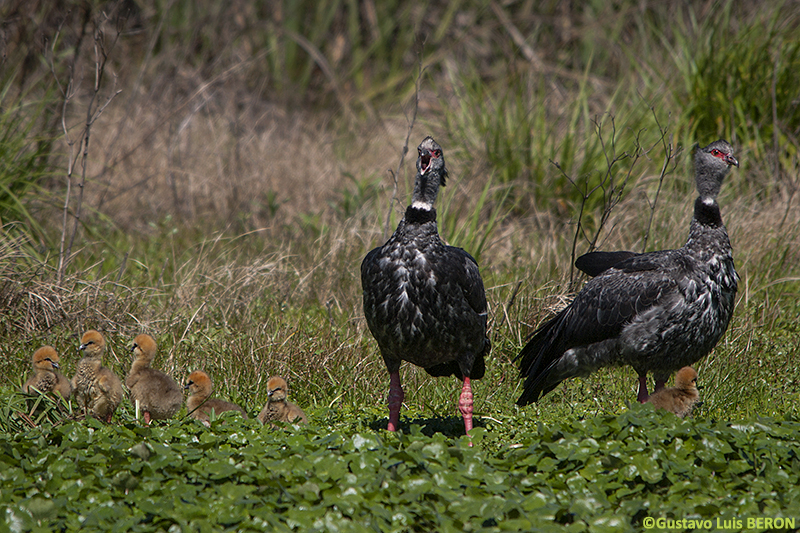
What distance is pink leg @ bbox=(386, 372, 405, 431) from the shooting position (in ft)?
15.7

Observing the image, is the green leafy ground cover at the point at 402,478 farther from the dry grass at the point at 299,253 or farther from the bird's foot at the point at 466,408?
the dry grass at the point at 299,253

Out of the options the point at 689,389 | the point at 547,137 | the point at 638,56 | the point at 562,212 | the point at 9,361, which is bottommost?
the point at 9,361

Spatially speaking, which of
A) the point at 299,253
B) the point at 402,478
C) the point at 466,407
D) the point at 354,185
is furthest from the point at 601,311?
the point at 354,185

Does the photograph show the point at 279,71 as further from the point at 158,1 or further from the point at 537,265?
the point at 537,265

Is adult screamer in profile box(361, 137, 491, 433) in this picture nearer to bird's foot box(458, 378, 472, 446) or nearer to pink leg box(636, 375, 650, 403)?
bird's foot box(458, 378, 472, 446)

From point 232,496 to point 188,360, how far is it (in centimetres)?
227

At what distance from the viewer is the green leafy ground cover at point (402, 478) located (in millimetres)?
3305

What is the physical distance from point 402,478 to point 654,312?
218 centimetres

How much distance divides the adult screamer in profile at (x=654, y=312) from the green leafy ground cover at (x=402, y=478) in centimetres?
90

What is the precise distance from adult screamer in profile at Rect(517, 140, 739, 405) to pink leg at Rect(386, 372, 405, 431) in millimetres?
943

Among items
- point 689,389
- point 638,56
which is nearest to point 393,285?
point 689,389

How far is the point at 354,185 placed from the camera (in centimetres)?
947

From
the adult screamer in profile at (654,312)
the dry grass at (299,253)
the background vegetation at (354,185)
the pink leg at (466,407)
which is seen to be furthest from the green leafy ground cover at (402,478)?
the dry grass at (299,253)

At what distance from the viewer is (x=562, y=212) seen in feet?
26.7
